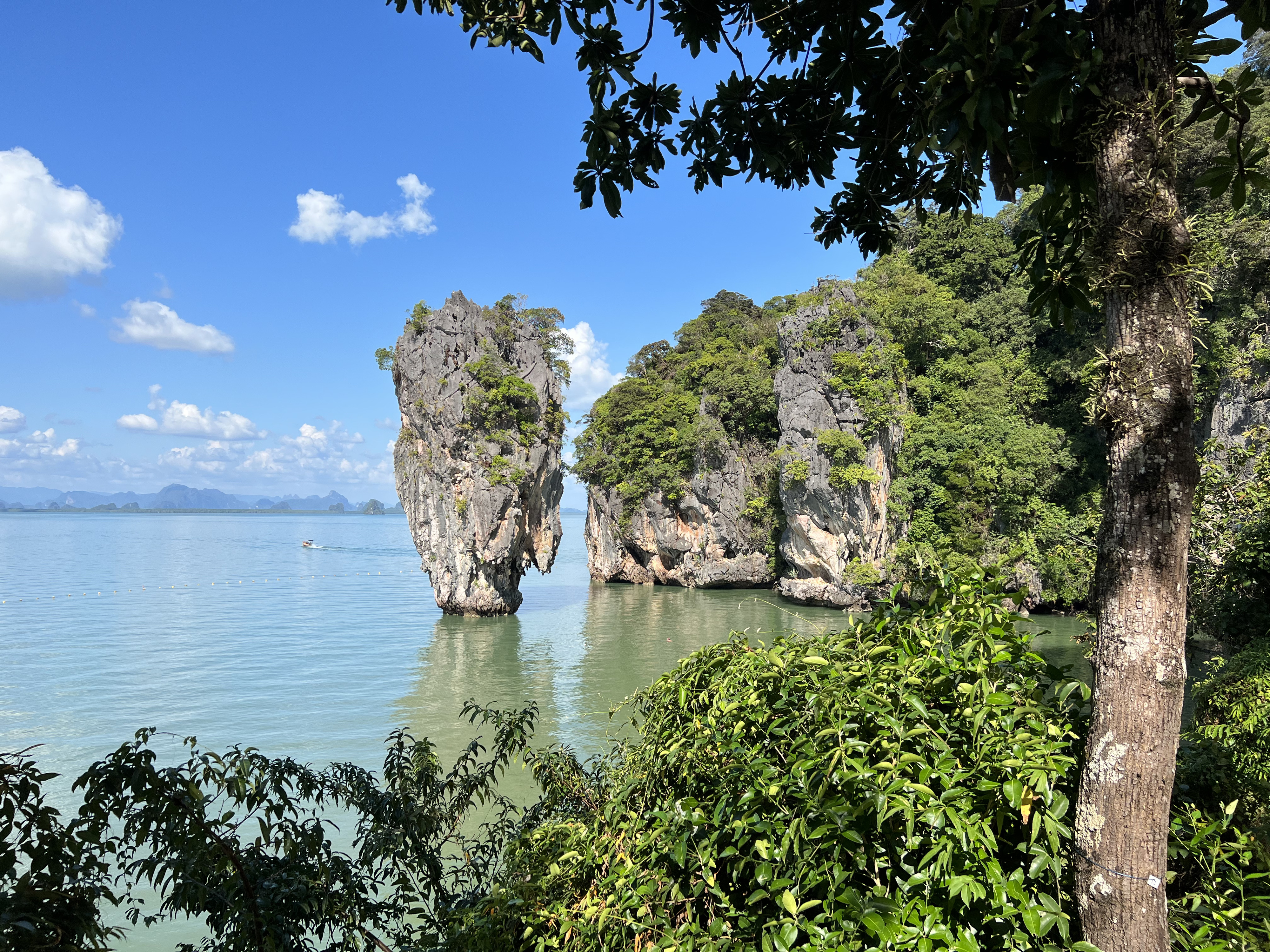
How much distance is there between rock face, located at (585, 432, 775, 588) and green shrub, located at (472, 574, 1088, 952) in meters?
25.8

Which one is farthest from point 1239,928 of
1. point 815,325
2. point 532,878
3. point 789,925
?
point 815,325

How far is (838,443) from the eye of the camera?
21.6 m

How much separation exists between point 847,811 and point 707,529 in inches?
1075

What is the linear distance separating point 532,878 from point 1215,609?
9.84 m

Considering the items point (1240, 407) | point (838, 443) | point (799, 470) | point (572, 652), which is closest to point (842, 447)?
point (838, 443)

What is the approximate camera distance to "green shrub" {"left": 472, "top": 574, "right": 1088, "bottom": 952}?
1.62 meters

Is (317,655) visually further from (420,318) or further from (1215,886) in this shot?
(1215,886)

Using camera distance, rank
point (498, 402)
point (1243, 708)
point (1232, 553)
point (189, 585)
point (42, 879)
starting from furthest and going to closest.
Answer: point (189, 585), point (498, 402), point (1232, 553), point (1243, 708), point (42, 879)

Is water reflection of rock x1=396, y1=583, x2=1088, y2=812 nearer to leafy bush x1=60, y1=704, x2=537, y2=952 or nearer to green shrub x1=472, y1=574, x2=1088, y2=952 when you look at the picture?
leafy bush x1=60, y1=704, x2=537, y2=952

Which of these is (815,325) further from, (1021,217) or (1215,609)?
(1215,609)

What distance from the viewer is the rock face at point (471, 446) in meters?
22.1

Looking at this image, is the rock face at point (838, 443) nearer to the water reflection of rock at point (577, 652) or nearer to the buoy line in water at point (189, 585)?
the water reflection of rock at point (577, 652)

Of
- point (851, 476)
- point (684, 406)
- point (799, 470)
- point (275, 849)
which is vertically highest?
point (684, 406)

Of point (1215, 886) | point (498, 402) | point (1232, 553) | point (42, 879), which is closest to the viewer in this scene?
→ point (42, 879)
